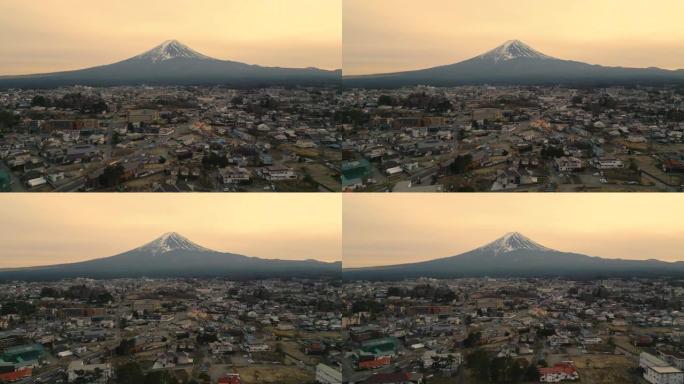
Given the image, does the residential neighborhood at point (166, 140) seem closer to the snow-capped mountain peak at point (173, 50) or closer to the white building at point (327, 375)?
the snow-capped mountain peak at point (173, 50)

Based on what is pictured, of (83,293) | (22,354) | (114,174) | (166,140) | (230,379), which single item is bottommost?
(230,379)

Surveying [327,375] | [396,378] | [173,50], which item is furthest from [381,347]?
[173,50]

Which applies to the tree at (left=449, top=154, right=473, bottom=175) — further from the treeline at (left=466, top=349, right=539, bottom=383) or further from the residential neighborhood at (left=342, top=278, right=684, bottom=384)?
the treeline at (left=466, top=349, right=539, bottom=383)

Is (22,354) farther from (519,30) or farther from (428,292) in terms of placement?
(519,30)

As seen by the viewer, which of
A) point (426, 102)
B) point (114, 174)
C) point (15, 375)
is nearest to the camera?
point (15, 375)

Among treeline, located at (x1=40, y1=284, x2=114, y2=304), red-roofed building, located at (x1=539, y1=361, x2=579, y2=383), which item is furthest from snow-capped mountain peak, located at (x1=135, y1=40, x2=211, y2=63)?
red-roofed building, located at (x1=539, y1=361, x2=579, y2=383)

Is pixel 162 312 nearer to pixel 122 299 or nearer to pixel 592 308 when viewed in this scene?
pixel 122 299

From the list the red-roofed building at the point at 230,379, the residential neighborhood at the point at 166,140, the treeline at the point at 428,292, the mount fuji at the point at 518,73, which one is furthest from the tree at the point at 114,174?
the treeline at the point at 428,292
